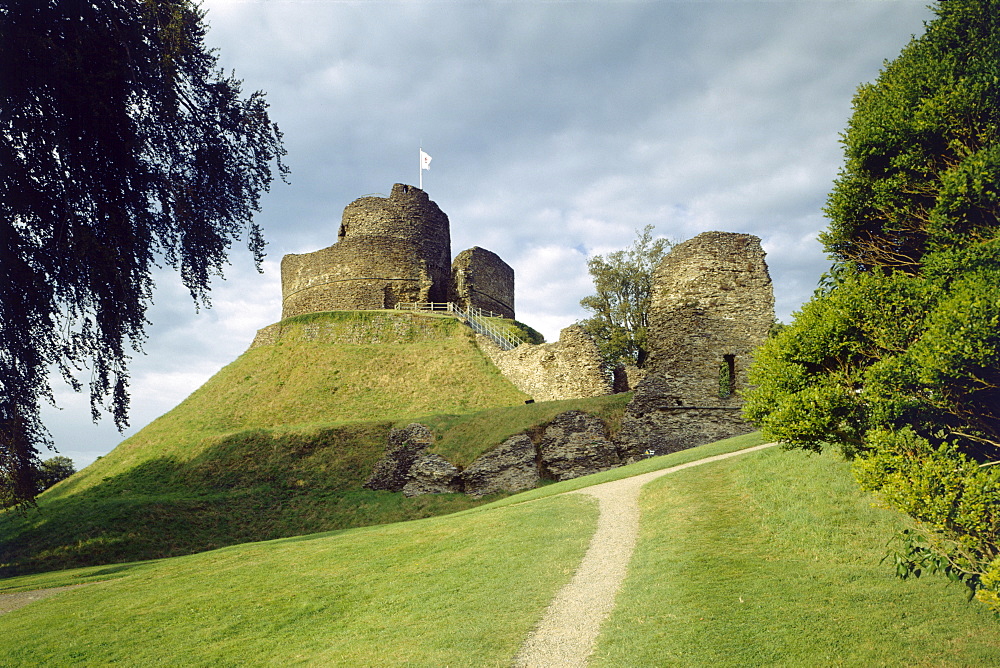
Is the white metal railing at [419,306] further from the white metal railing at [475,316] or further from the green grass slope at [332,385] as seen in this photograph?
the green grass slope at [332,385]

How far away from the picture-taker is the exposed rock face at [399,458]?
73.7 ft

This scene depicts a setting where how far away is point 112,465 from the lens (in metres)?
28.3

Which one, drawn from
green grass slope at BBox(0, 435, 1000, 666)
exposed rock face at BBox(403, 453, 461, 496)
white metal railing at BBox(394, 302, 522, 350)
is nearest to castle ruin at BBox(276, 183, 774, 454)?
white metal railing at BBox(394, 302, 522, 350)

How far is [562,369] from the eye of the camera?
29641mm

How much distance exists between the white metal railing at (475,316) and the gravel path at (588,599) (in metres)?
24.7

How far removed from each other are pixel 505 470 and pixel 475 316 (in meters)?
21.5

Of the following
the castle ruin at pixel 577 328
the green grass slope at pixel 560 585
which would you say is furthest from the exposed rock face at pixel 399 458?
the green grass slope at pixel 560 585

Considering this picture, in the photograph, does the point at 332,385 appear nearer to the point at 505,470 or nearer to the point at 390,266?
the point at 390,266

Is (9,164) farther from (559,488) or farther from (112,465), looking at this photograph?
(112,465)

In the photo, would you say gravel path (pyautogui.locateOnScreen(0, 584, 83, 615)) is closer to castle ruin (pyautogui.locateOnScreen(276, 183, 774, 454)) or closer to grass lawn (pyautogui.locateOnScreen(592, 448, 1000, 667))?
grass lawn (pyautogui.locateOnScreen(592, 448, 1000, 667))

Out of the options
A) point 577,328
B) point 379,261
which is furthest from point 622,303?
point 379,261

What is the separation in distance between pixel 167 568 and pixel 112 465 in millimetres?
18105

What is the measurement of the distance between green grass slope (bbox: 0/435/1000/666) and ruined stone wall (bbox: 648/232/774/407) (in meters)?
7.49

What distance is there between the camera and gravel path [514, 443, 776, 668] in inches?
256
